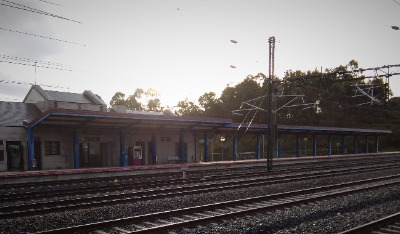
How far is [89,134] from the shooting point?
26469 millimetres

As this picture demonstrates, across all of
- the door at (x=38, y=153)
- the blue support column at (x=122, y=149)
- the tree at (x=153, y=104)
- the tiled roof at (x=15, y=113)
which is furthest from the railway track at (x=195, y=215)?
the tree at (x=153, y=104)

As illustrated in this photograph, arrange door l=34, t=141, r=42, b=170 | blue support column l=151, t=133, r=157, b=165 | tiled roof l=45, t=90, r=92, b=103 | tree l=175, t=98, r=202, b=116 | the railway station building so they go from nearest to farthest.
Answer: the railway station building → door l=34, t=141, r=42, b=170 → blue support column l=151, t=133, r=157, b=165 → tiled roof l=45, t=90, r=92, b=103 → tree l=175, t=98, r=202, b=116

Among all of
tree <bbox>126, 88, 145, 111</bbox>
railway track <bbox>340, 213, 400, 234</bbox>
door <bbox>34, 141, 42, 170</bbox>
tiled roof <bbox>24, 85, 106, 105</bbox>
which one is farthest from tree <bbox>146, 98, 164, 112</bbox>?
railway track <bbox>340, 213, 400, 234</bbox>

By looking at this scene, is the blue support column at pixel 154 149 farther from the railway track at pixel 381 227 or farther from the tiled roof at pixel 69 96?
the railway track at pixel 381 227

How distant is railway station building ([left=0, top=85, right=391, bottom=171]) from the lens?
2256cm

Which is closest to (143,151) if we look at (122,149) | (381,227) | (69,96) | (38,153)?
(122,149)

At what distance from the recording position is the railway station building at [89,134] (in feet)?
74.0

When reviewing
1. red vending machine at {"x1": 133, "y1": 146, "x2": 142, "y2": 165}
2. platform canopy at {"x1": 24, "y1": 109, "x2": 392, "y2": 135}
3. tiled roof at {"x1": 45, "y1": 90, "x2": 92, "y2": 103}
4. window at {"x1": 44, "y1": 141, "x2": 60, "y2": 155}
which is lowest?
red vending machine at {"x1": 133, "y1": 146, "x2": 142, "y2": 165}

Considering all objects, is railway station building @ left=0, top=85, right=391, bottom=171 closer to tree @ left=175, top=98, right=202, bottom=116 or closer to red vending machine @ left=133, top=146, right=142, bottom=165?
red vending machine @ left=133, top=146, right=142, bottom=165

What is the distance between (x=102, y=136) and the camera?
90.2ft

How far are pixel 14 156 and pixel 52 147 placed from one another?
2972 mm

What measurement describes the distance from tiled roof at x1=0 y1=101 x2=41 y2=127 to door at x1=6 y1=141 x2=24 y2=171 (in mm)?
1467

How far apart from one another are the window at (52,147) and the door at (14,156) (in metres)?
1.71

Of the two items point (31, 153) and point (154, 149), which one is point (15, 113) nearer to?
point (31, 153)
